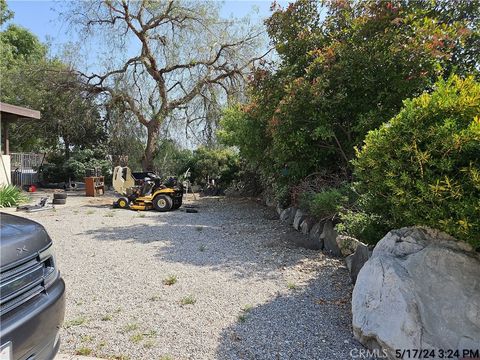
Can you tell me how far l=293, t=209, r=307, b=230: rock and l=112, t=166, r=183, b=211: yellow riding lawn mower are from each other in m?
4.10

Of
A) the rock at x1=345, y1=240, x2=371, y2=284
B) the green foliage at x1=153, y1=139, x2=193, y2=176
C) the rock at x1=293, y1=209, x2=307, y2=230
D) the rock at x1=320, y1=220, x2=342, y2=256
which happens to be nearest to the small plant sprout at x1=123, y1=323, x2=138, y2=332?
the rock at x1=345, y1=240, x2=371, y2=284

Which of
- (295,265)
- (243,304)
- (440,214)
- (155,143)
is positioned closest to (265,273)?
(295,265)

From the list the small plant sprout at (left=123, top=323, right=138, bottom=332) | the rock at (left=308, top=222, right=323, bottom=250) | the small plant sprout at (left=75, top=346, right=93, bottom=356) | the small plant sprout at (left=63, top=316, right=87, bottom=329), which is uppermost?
the rock at (left=308, top=222, right=323, bottom=250)

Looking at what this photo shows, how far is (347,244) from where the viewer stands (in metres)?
4.28

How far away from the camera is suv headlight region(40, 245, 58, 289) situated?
75.1 inches

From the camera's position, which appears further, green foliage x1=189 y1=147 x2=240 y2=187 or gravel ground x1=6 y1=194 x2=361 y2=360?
green foliage x1=189 y1=147 x2=240 y2=187

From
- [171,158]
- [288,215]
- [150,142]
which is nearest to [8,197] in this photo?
[150,142]

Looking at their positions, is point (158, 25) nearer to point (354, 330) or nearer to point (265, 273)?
point (265, 273)

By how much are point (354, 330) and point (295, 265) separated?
73.4 inches

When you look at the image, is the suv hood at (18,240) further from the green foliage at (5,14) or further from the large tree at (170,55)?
the green foliage at (5,14)

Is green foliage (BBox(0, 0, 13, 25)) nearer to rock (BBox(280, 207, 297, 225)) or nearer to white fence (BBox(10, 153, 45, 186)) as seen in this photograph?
white fence (BBox(10, 153, 45, 186))

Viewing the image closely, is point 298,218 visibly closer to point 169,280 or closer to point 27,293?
point 169,280

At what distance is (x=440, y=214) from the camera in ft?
7.55

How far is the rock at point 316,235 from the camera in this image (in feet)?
17.1
